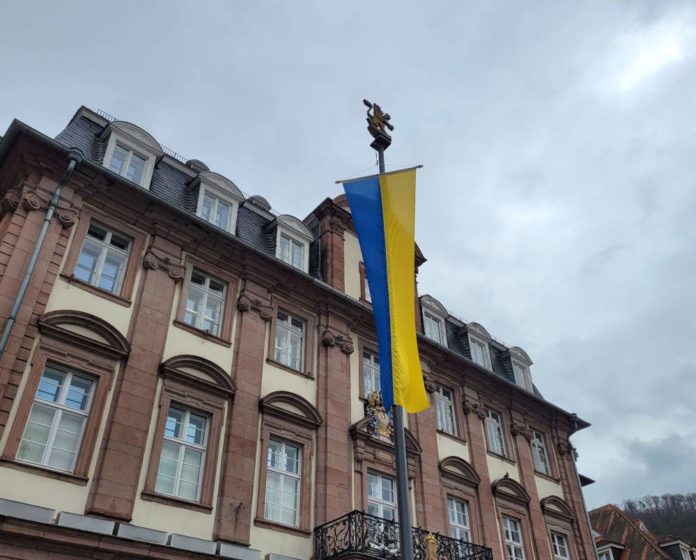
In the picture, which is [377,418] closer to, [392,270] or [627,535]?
[392,270]

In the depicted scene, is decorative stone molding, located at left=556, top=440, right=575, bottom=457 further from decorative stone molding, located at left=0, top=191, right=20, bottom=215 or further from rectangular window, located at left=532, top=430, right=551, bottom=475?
decorative stone molding, located at left=0, top=191, right=20, bottom=215

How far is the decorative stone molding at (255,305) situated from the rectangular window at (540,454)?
1288 cm

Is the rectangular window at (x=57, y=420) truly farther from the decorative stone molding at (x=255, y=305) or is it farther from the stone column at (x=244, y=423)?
the decorative stone molding at (x=255, y=305)

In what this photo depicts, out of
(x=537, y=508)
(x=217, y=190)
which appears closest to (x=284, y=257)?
(x=217, y=190)

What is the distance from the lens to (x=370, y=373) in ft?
70.6

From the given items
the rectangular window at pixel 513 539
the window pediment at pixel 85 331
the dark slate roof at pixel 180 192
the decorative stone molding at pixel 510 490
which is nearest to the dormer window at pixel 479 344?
the decorative stone molding at pixel 510 490

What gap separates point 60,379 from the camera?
14.4m

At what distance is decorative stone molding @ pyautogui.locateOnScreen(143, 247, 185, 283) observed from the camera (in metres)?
17.2

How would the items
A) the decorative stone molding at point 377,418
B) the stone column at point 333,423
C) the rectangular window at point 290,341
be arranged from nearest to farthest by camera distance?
the stone column at point 333,423, the rectangular window at point 290,341, the decorative stone molding at point 377,418

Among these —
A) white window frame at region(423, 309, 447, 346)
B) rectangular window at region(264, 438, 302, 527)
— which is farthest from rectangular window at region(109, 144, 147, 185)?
white window frame at region(423, 309, 447, 346)

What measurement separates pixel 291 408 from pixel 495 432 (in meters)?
10.1

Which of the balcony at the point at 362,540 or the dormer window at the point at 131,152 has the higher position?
the dormer window at the point at 131,152

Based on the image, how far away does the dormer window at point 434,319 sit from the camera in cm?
2522

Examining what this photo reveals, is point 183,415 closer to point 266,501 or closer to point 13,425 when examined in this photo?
point 266,501
